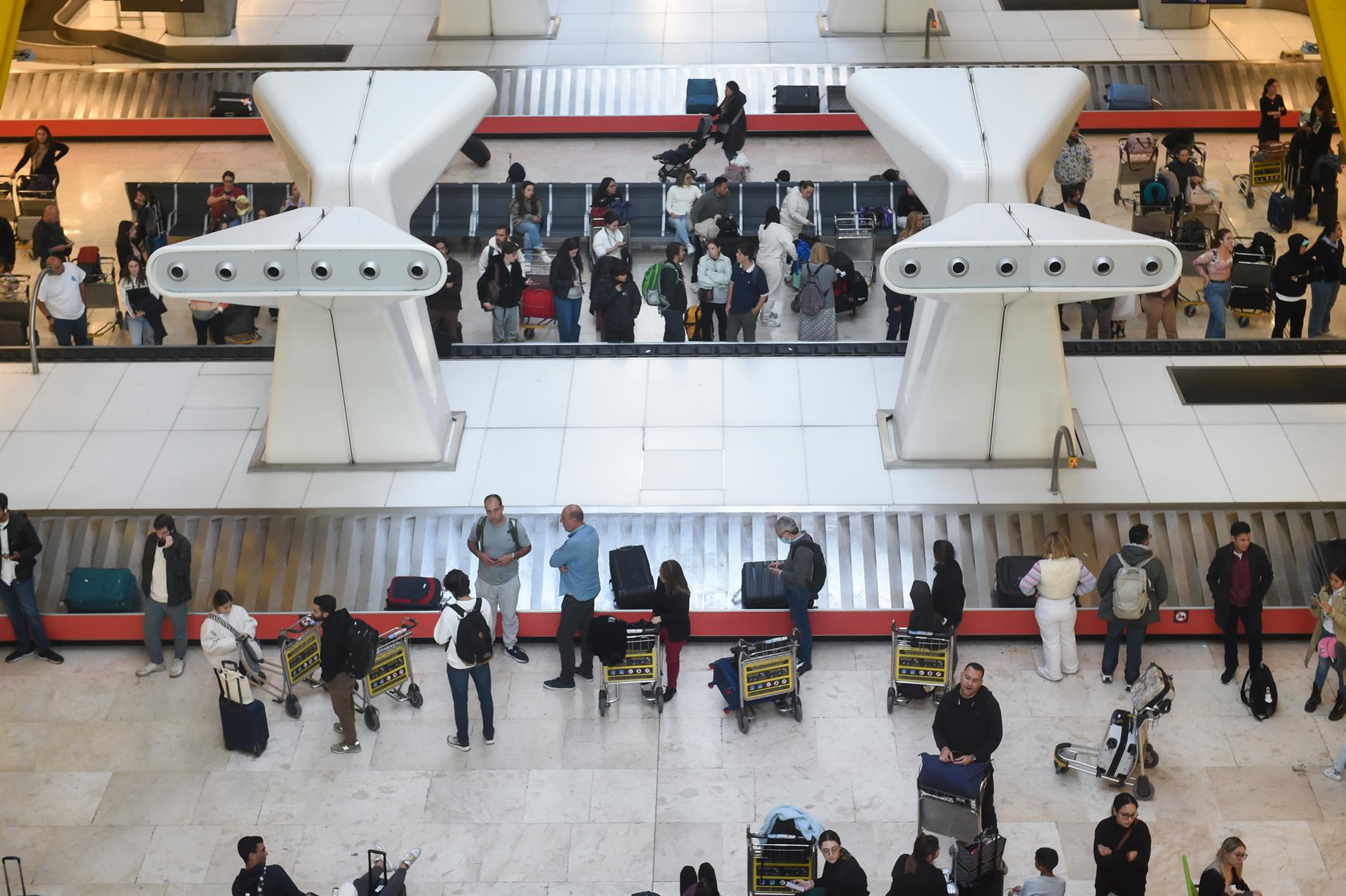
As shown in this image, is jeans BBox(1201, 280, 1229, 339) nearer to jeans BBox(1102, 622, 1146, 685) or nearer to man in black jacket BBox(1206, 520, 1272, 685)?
man in black jacket BBox(1206, 520, 1272, 685)

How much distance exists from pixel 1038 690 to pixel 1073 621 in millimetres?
617

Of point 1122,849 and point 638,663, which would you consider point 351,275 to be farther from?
point 1122,849

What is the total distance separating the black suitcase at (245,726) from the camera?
1224 cm

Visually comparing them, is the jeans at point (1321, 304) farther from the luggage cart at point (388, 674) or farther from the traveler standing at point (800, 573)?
the luggage cart at point (388, 674)

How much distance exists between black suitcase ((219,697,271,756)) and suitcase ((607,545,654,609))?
114 inches

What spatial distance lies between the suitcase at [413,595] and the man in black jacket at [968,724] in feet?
15.0

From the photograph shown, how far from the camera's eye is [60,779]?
40.2 ft

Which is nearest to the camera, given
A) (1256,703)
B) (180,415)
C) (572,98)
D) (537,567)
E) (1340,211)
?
(1256,703)

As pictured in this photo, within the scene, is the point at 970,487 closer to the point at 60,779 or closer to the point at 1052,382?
the point at 1052,382

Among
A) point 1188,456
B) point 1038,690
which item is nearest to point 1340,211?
point 1188,456

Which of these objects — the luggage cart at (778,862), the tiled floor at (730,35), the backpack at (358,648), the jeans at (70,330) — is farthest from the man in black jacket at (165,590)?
the tiled floor at (730,35)

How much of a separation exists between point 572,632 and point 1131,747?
4.27 m

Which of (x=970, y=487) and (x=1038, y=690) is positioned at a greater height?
(x=970, y=487)

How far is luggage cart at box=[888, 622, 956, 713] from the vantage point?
12516 mm
